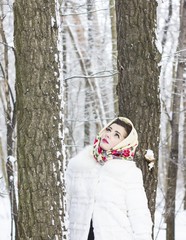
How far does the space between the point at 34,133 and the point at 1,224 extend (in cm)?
703

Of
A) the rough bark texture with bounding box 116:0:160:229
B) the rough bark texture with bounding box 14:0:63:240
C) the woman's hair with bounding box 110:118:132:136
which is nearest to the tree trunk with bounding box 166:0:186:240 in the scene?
the rough bark texture with bounding box 116:0:160:229

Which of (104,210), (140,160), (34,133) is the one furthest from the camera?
(140,160)

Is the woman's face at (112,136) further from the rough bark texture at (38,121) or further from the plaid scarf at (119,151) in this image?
the rough bark texture at (38,121)

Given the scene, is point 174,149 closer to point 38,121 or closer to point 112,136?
point 112,136

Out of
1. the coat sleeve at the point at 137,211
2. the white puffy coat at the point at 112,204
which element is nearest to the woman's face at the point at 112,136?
the white puffy coat at the point at 112,204

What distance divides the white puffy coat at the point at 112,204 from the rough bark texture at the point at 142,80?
1060 millimetres

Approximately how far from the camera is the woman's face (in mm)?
3307

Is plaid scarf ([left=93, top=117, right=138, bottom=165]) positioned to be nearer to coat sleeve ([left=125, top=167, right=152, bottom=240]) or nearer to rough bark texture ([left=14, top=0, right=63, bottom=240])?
coat sleeve ([left=125, top=167, right=152, bottom=240])

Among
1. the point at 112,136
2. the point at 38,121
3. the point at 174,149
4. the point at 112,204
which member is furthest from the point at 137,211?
the point at 174,149

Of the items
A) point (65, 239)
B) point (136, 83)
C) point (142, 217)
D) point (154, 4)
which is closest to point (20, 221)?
point (65, 239)

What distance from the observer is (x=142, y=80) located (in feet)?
14.3

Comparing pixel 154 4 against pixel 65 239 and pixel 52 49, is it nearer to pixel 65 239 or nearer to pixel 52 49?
pixel 52 49

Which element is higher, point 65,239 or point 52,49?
point 52,49

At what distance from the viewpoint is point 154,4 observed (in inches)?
175
